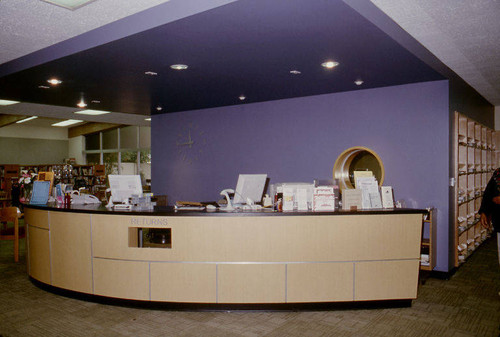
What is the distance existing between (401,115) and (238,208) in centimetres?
326

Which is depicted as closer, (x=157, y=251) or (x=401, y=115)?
(x=157, y=251)

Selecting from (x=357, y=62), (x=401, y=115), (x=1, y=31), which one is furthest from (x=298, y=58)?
(x=1, y=31)

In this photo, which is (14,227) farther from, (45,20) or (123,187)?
(45,20)

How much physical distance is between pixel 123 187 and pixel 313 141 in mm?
3542

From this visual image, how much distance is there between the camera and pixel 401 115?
623 cm

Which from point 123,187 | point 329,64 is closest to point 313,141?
point 329,64

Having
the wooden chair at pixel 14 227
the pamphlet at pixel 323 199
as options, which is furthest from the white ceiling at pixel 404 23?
the wooden chair at pixel 14 227

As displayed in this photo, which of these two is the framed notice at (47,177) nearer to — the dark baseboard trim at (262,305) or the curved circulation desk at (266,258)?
the curved circulation desk at (266,258)

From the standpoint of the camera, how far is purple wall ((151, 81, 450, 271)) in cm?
597

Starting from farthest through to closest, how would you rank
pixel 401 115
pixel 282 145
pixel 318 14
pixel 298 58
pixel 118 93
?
pixel 282 145 < pixel 118 93 < pixel 401 115 < pixel 298 58 < pixel 318 14

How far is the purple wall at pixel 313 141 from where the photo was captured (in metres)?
5.97

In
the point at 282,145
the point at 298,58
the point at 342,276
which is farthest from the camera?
the point at 282,145

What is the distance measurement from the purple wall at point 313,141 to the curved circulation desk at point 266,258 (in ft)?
5.88

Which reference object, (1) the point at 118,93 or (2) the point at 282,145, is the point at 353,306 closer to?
(2) the point at 282,145
